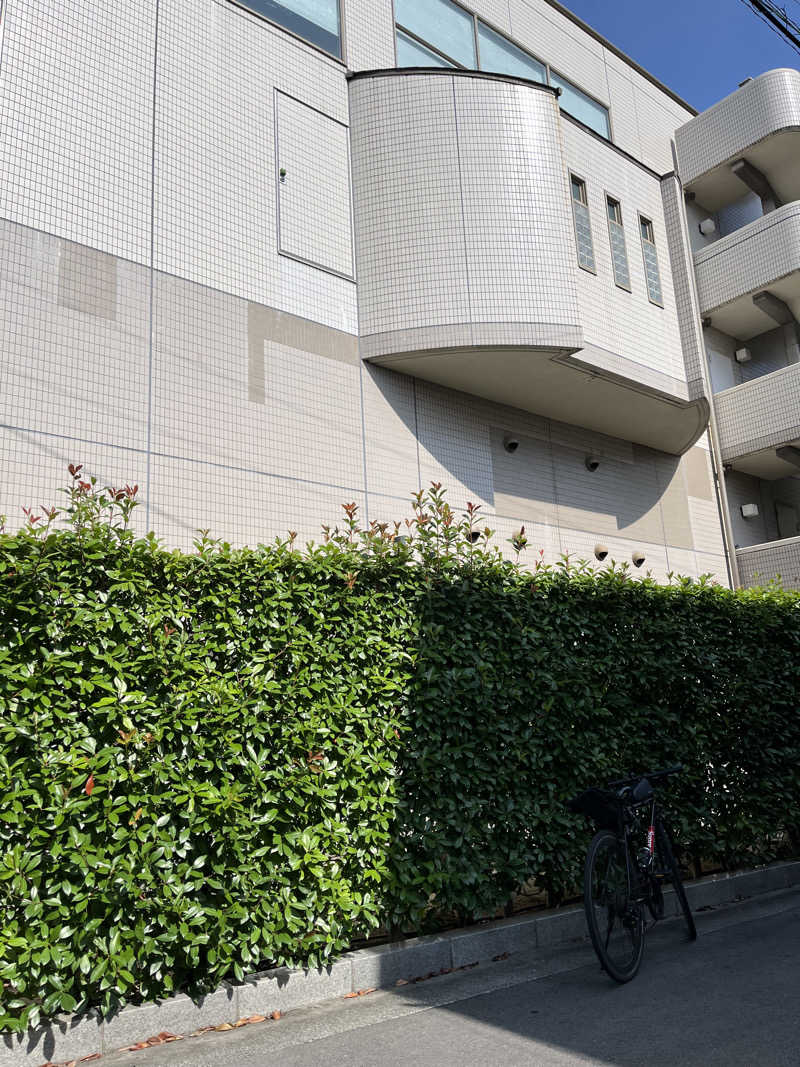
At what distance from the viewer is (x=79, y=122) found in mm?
8320

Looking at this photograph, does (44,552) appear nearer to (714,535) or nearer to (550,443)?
(550,443)

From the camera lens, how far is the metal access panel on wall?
9836 mm

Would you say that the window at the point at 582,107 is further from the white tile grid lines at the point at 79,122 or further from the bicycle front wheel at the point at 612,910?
the bicycle front wheel at the point at 612,910

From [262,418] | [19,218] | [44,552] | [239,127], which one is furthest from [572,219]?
[44,552]

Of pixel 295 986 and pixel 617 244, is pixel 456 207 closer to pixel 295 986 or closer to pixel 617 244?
pixel 617 244

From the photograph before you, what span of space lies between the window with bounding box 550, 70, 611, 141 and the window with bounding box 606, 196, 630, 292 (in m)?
1.80

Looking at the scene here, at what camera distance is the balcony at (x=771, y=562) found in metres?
14.1

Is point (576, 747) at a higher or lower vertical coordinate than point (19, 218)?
lower

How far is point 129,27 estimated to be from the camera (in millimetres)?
8977

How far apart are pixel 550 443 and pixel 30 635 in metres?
9.09

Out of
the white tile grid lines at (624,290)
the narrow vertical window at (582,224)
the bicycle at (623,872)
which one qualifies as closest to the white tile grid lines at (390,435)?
the white tile grid lines at (624,290)

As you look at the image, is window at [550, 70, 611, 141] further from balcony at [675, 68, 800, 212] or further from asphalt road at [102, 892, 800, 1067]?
asphalt road at [102, 892, 800, 1067]

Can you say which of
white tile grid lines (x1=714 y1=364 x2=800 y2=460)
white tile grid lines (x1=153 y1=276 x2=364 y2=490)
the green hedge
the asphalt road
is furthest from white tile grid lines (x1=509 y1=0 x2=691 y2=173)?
the asphalt road

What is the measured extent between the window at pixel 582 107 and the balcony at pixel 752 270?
3.00 m
